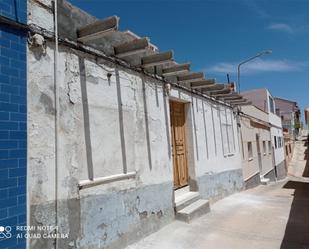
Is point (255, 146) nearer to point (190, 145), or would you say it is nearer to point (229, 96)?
point (229, 96)

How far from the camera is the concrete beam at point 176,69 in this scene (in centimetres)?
639

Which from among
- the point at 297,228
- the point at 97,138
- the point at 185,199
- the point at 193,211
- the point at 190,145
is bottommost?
the point at 297,228

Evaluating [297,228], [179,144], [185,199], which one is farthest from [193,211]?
[297,228]

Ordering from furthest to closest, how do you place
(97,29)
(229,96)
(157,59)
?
(229,96)
(157,59)
(97,29)

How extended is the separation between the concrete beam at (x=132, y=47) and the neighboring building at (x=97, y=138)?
0.02 metres

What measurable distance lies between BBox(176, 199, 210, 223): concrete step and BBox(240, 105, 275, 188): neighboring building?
544cm

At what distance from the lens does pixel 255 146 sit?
48.6 ft

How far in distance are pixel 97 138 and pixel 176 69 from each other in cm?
279

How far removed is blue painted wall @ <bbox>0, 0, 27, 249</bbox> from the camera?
3121 millimetres

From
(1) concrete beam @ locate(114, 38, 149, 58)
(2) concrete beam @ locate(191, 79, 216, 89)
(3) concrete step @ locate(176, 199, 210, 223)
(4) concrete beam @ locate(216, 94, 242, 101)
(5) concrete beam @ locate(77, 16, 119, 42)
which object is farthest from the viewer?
(4) concrete beam @ locate(216, 94, 242, 101)

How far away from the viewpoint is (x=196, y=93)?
8.27m

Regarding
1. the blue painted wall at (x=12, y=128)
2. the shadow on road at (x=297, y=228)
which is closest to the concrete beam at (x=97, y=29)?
the blue painted wall at (x=12, y=128)

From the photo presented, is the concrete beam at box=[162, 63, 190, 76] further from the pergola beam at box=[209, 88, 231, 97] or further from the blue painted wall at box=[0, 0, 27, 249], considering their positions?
the blue painted wall at box=[0, 0, 27, 249]

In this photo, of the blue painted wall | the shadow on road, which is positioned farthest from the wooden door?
the blue painted wall
